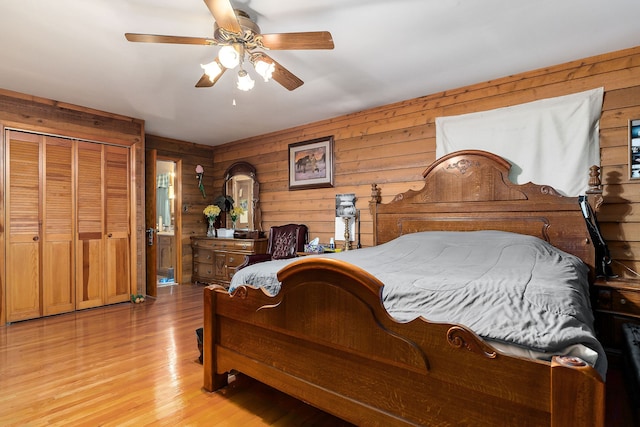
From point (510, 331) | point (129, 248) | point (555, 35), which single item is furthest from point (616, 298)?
point (129, 248)

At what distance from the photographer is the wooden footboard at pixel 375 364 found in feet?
3.34

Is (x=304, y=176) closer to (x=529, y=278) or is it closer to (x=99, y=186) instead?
(x=99, y=186)

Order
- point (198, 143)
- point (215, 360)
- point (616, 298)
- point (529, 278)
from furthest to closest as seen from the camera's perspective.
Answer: point (198, 143) → point (616, 298) → point (215, 360) → point (529, 278)

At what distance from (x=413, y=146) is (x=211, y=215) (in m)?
3.54

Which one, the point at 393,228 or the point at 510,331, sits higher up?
the point at 393,228

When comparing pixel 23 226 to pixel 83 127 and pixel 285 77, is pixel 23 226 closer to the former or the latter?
pixel 83 127

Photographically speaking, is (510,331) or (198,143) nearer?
(510,331)

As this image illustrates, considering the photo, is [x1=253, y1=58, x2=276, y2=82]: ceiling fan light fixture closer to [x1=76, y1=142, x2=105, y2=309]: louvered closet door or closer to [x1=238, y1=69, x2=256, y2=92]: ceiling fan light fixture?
[x1=238, y1=69, x2=256, y2=92]: ceiling fan light fixture

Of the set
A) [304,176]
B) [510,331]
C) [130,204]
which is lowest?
[510,331]

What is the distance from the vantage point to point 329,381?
5.02ft

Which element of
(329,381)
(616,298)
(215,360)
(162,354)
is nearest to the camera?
(329,381)

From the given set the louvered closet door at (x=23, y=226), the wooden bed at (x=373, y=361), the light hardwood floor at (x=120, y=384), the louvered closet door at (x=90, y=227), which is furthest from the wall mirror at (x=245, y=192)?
the wooden bed at (x=373, y=361)

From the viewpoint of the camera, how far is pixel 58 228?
377cm

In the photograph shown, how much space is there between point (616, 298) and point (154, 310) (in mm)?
4370
